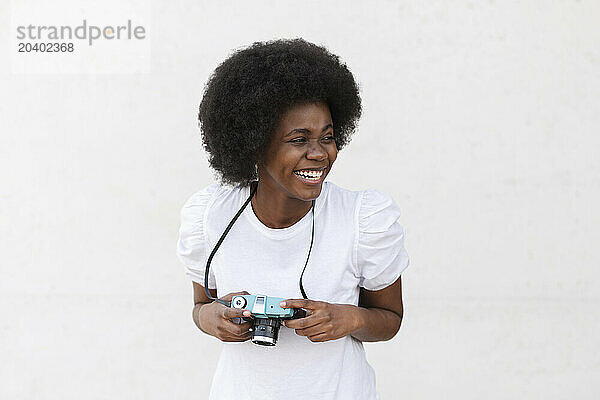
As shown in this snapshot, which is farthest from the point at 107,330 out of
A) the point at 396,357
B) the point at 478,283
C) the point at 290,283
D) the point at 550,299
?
the point at 290,283

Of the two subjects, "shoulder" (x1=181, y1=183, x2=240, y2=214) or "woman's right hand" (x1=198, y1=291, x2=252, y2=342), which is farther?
"shoulder" (x1=181, y1=183, x2=240, y2=214)

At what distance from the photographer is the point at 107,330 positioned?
10.6ft

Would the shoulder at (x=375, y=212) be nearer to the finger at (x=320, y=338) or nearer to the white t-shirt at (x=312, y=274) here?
the white t-shirt at (x=312, y=274)

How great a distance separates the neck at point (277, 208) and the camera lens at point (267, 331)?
0.67 feet

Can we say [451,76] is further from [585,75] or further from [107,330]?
[107,330]

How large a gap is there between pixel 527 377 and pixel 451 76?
115 centimetres

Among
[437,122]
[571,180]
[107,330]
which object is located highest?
[437,122]

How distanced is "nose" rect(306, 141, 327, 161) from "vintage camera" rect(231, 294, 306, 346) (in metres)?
0.25

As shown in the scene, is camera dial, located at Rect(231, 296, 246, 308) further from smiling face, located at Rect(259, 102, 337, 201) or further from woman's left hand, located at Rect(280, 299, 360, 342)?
smiling face, located at Rect(259, 102, 337, 201)

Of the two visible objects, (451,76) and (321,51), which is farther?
(451,76)

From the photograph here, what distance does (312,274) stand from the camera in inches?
60.9

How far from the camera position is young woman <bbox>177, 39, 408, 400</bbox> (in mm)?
1489

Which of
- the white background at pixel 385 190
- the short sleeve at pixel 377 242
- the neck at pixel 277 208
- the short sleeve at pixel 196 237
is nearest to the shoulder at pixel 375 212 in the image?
the short sleeve at pixel 377 242

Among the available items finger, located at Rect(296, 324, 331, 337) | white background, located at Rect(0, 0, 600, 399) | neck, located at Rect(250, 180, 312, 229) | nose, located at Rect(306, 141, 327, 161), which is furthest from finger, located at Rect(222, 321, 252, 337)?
white background, located at Rect(0, 0, 600, 399)
